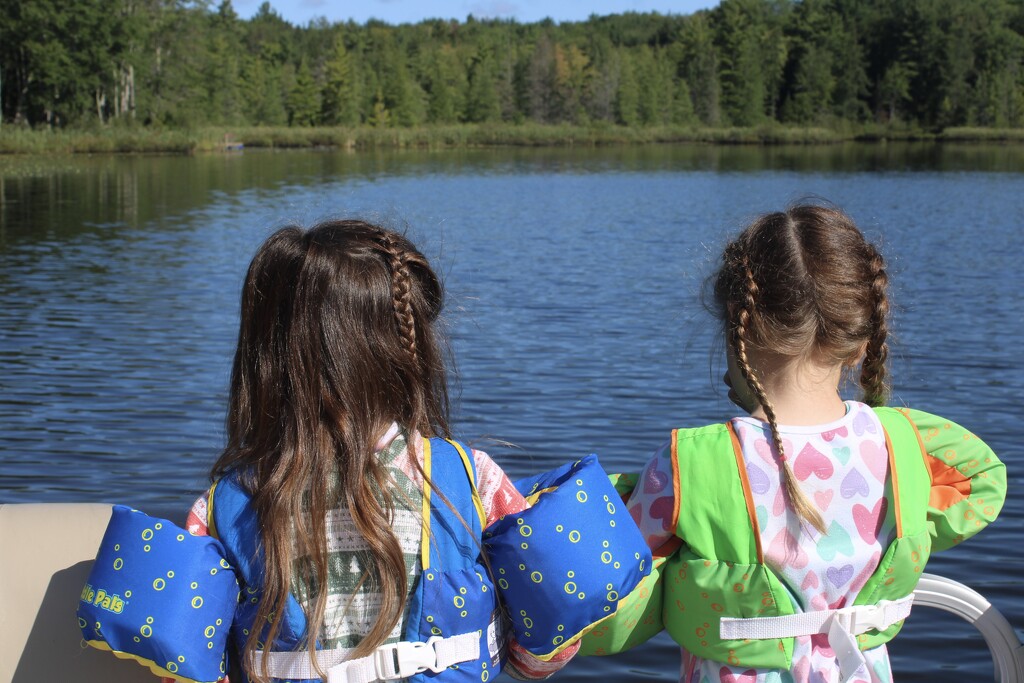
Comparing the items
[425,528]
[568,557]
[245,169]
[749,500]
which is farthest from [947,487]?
[245,169]

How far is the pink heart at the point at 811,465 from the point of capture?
1.66 m

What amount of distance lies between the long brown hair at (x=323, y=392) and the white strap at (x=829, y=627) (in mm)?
501

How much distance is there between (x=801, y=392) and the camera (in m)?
1.72

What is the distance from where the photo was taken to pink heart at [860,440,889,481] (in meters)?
1.67

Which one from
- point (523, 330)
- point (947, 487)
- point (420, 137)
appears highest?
point (420, 137)

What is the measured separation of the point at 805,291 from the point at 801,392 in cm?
15

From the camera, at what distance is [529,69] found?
285 feet

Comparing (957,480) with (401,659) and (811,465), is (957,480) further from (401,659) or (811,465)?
(401,659)

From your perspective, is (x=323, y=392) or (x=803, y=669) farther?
(x=803, y=669)

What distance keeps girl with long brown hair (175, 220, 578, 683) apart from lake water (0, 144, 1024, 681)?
19 cm

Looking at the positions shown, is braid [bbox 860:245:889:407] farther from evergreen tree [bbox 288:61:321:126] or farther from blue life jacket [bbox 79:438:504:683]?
evergreen tree [bbox 288:61:321:126]

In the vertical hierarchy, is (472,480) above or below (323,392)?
below

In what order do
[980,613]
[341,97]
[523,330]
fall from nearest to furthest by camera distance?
1. [980,613]
2. [523,330]
3. [341,97]

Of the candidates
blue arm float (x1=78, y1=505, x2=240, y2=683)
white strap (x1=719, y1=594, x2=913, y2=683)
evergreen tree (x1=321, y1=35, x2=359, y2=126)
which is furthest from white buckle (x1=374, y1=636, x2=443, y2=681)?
evergreen tree (x1=321, y1=35, x2=359, y2=126)
